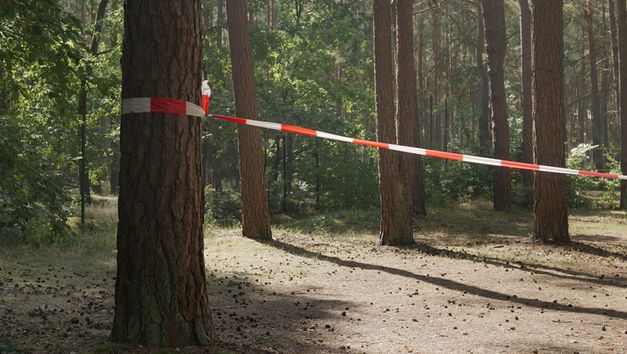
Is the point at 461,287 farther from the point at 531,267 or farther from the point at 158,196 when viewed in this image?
the point at 158,196

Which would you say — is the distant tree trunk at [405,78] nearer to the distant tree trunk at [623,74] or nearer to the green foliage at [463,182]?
the distant tree trunk at [623,74]

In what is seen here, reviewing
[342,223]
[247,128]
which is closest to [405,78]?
[247,128]

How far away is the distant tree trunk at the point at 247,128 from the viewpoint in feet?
46.4

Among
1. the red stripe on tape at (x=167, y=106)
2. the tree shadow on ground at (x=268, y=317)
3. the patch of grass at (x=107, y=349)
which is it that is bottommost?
the tree shadow on ground at (x=268, y=317)

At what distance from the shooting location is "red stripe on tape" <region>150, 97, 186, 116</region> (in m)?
4.77

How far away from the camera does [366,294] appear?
905cm

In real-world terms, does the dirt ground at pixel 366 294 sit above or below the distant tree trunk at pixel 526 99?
below

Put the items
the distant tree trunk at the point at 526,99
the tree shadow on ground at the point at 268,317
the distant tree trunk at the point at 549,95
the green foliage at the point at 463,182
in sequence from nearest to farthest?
1. the tree shadow on ground at the point at 268,317
2. the distant tree trunk at the point at 549,95
3. the distant tree trunk at the point at 526,99
4. the green foliage at the point at 463,182

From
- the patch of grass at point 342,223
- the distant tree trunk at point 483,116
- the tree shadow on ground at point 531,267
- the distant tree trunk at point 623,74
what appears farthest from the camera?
the distant tree trunk at point 483,116

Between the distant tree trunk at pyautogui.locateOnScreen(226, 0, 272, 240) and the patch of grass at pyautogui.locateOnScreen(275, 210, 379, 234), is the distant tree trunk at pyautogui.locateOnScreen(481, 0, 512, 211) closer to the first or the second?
the patch of grass at pyautogui.locateOnScreen(275, 210, 379, 234)

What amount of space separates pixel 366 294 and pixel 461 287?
4.42 feet

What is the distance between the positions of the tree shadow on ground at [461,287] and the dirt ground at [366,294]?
0.02 meters

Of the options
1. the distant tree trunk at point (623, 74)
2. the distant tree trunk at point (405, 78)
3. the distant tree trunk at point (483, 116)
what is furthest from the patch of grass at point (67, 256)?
the distant tree trunk at point (483, 116)

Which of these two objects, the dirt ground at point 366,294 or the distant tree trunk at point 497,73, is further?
the distant tree trunk at point 497,73
